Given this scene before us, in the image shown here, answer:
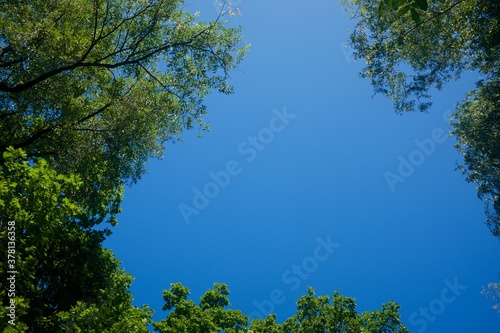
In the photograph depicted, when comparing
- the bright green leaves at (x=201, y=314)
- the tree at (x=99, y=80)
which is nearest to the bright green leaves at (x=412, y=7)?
the tree at (x=99, y=80)

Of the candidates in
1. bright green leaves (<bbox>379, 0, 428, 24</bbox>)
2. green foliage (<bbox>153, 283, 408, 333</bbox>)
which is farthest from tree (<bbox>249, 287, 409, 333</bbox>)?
bright green leaves (<bbox>379, 0, 428, 24</bbox>)

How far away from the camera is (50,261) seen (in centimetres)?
1855

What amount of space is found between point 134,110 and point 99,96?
2.00 m

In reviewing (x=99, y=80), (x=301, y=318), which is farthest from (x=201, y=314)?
(x=99, y=80)

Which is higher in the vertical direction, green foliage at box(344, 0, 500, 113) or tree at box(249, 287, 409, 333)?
green foliage at box(344, 0, 500, 113)

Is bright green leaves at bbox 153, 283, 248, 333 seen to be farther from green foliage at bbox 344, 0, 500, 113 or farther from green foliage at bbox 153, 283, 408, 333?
green foliage at bbox 344, 0, 500, 113

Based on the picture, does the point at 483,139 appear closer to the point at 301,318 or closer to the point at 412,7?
the point at 301,318

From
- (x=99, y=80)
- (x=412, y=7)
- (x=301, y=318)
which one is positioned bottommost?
(x=412, y=7)

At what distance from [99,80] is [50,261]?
31.7ft

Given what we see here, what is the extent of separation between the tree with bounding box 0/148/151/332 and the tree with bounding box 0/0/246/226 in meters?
1.66

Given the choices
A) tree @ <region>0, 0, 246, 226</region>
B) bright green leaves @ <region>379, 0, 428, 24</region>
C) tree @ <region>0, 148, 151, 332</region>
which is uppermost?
tree @ <region>0, 0, 246, 226</region>

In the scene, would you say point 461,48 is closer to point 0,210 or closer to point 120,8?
point 120,8

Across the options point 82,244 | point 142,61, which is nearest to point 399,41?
point 142,61

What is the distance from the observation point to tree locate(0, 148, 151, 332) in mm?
8883
